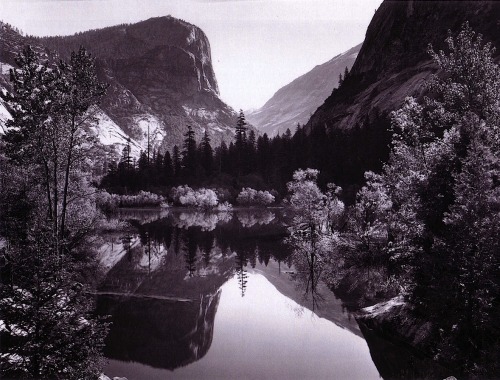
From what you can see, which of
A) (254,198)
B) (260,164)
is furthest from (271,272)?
(260,164)

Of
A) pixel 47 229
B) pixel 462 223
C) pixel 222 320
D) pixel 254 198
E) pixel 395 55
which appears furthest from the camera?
pixel 395 55

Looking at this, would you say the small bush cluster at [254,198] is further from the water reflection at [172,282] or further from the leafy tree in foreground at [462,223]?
the leafy tree in foreground at [462,223]

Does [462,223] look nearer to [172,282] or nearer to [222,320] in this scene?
[222,320]

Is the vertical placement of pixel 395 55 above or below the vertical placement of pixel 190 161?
above

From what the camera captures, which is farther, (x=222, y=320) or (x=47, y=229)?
(x=222, y=320)

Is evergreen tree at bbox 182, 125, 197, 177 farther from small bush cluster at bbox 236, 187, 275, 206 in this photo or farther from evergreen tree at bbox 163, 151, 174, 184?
small bush cluster at bbox 236, 187, 275, 206

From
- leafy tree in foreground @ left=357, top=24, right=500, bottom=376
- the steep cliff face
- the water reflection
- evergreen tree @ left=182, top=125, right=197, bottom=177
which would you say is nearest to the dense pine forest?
evergreen tree @ left=182, top=125, right=197, bottom=177
